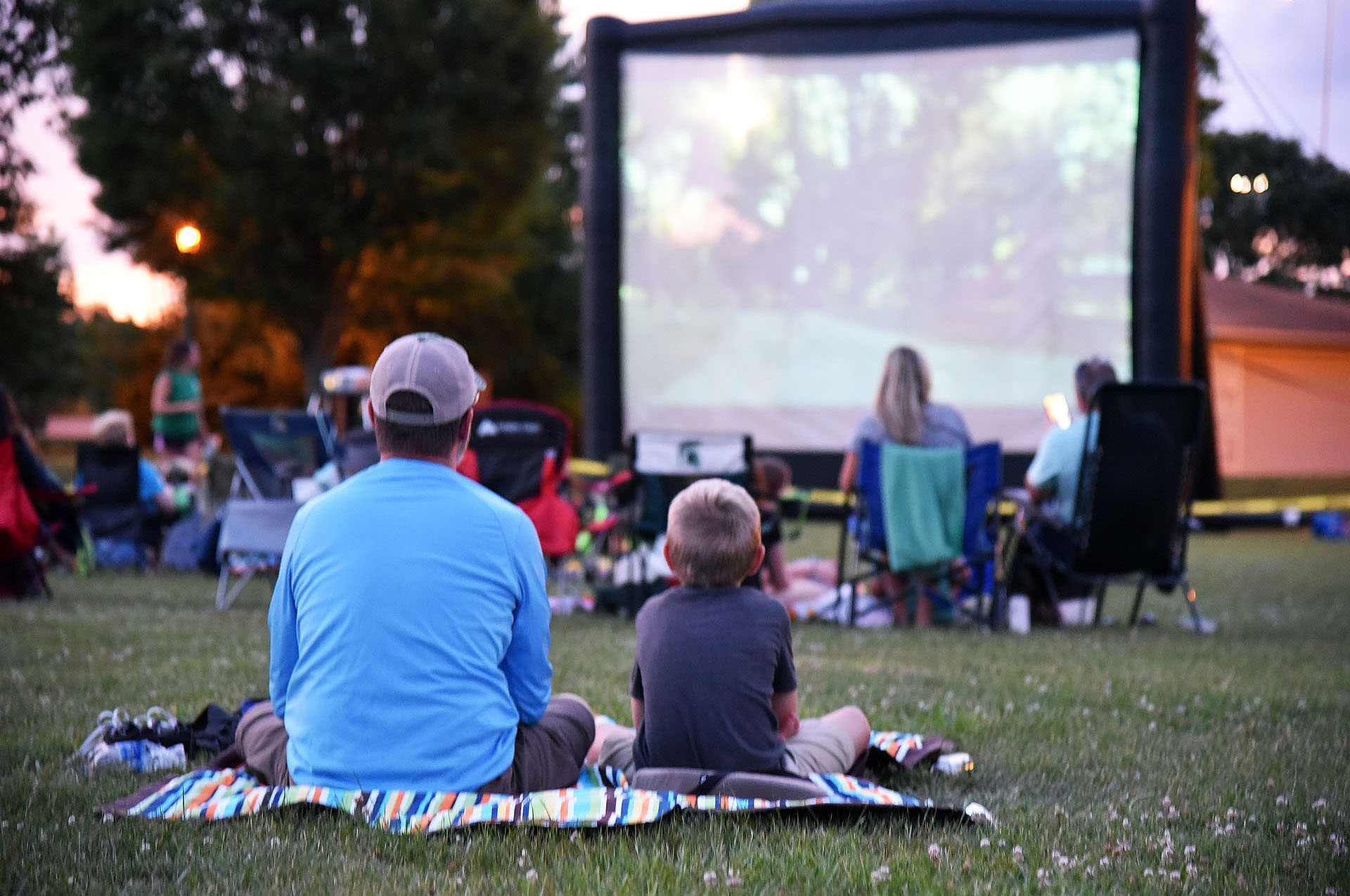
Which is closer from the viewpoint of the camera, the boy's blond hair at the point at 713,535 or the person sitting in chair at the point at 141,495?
the boy's blond hair at the point at 713,535

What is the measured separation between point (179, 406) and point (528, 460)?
14.3 ft

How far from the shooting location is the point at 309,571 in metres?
2.27

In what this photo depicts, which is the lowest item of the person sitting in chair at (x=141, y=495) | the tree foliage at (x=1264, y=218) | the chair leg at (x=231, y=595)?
the chair leg at (x=231, y=595)

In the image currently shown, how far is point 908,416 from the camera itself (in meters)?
6.16

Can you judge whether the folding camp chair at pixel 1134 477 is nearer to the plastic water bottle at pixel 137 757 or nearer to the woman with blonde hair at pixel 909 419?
the woman with blonde hair at pixel 909 419

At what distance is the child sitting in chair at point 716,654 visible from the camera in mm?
2586

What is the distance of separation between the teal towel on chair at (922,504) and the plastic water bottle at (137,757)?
363cm

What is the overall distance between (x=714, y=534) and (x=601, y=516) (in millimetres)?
5094

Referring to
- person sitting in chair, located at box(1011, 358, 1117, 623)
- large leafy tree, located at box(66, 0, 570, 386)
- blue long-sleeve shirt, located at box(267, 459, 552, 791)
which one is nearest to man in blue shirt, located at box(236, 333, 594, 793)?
blue long-sleeve shirt, located at box(267, 459, 552, 791)

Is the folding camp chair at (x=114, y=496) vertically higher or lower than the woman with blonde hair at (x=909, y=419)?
lower

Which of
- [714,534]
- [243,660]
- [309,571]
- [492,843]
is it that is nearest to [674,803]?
[492,843]

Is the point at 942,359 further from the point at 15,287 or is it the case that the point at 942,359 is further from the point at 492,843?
the point at 15,287

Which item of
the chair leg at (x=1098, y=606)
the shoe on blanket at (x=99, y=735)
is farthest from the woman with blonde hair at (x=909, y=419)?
the shoe on blanket at (x=99, y=735)

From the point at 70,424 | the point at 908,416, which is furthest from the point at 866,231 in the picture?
the point at 70,424
